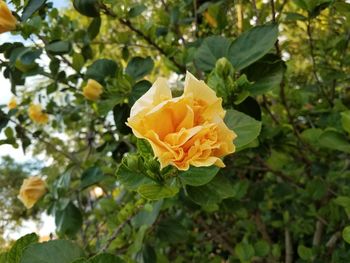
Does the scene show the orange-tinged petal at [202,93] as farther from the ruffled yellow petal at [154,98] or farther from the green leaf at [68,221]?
the green leaf at [68,221]

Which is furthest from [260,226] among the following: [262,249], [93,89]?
[93,89]

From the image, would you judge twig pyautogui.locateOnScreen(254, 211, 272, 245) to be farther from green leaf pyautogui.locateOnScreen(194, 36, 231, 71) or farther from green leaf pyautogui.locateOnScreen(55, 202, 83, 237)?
green leaf pyautogui.locateOnScreen(194, 36, 231, 71)

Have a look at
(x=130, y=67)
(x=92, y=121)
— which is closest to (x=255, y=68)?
(x=130, y=67)

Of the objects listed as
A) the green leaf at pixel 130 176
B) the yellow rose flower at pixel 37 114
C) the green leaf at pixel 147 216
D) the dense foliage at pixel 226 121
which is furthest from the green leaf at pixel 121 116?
the yellow rose flower at pixel 37 114

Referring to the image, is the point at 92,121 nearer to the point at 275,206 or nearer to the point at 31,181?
the point at 31,181

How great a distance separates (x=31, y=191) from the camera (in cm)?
147

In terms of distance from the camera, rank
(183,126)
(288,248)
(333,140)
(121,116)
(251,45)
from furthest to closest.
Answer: (288,248), (121,116), (333,140), (251,45), (183,126)

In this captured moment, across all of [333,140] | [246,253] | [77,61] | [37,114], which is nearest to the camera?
[333,140]

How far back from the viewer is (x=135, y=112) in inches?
23.4

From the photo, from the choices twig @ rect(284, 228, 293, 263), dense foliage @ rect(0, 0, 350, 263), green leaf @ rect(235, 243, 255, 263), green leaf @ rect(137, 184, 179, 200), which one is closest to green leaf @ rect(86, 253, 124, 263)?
dense foliage @ rect(0, 0, 350, 263)

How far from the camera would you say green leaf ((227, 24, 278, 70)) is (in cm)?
89

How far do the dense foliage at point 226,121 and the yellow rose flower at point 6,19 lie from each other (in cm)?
2

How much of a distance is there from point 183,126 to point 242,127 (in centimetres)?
20

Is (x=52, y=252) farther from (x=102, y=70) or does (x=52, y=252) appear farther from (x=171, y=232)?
(x=171, y=232)
